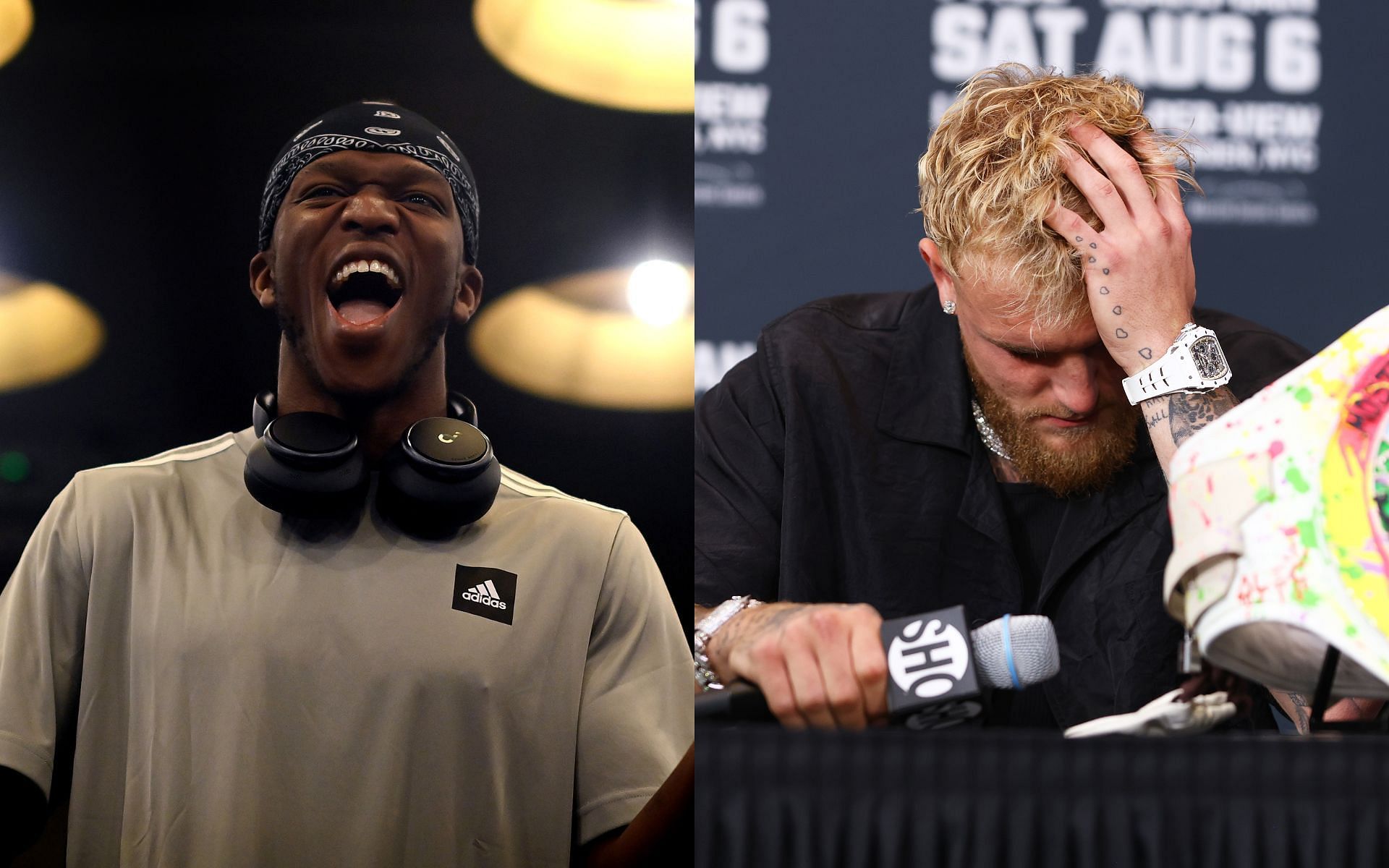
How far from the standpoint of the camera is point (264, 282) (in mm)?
1501

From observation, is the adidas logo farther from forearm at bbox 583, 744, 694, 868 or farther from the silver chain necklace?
the silver chain necklace

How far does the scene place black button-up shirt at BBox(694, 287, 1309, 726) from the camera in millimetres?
1582

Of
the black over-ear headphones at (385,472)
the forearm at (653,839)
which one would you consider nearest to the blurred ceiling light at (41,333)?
the black over-ear headphones at (385,472)

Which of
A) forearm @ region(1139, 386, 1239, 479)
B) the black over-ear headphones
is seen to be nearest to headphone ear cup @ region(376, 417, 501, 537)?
the black over-ear headphones

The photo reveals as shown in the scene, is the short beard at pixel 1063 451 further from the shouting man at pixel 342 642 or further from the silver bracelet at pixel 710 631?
the shouting man at pixel 342 642

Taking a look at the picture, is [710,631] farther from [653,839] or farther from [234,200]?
[234,200]

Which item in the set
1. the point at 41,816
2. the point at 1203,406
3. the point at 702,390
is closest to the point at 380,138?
the point at 702,390

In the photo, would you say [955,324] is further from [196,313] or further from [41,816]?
[41,816]

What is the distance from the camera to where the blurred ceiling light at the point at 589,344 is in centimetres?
151

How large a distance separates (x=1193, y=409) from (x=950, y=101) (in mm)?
565

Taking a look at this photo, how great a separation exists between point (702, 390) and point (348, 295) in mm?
525

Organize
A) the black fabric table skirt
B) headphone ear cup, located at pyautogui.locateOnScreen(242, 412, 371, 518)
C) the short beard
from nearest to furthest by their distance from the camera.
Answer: the black fabric table skirt → headphone ear cup, located at pyautogui.locateOnScreen(242, 412, 371, 518) → the short beard

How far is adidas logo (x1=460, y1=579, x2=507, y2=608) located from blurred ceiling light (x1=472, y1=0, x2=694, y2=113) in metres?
0.68

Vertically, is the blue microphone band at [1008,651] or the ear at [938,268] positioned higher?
the ear at [938,268]
